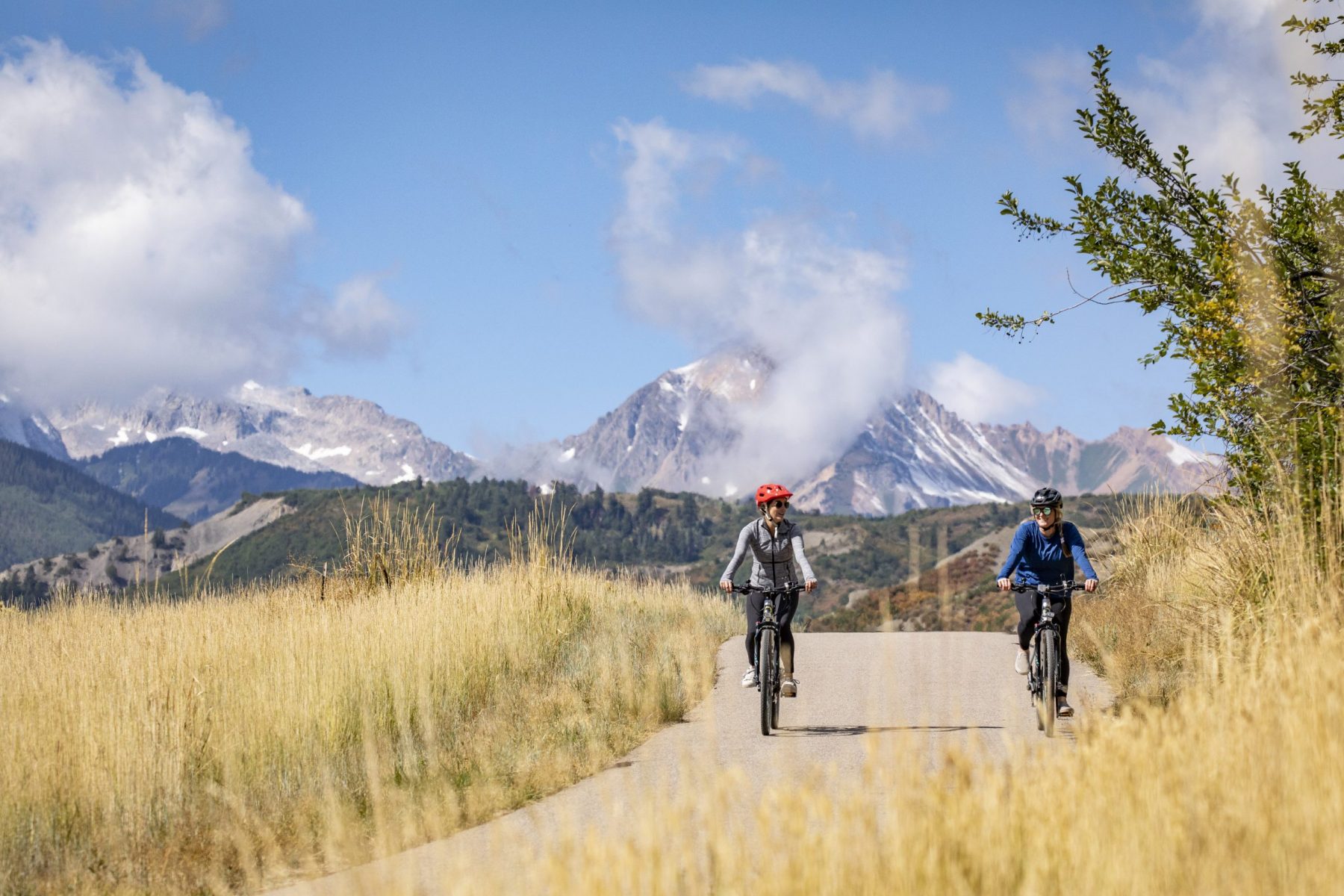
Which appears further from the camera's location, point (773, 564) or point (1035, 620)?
point (773, 564)

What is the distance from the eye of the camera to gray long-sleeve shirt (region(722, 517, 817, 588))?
9977mm

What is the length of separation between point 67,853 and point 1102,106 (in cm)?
943

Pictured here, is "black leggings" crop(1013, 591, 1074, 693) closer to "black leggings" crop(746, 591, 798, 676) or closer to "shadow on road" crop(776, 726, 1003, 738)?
"shadow on road" crop(776, 726, 1003, 738)

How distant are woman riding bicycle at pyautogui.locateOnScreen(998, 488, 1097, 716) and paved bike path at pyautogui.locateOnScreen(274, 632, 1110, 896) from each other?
0.68 meters

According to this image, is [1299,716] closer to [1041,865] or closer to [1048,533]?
[1041,865]

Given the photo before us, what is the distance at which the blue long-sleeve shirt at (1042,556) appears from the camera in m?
9.67

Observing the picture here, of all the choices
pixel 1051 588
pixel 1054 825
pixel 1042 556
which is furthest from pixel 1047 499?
pixel 1054 825

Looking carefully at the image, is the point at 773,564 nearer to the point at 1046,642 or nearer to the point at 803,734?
the point at 803,734

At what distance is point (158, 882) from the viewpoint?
19.9ft

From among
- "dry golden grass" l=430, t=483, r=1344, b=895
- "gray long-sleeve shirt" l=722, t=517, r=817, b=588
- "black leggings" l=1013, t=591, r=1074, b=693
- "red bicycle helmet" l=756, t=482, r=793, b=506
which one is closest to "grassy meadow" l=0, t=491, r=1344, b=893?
"dry golden grass" l=430, t=483, r=1344, b=895

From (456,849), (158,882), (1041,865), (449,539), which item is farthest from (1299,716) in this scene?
(449,539)

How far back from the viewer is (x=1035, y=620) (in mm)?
9711

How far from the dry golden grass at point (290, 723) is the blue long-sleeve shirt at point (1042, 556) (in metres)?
3.45

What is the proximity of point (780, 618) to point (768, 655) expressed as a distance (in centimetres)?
40
